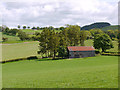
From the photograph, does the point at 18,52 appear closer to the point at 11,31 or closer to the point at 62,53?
the point at 62,53

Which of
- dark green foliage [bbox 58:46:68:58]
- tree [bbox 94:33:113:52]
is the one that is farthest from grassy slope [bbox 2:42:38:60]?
tree [bbox 94:33:113:52]

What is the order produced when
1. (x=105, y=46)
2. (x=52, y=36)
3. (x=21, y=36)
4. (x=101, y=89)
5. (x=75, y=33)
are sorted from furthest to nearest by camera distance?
1. (x=21, y=36)
2. (x=75, y=33)
3. (x=105, y=46)
4. (x=52, y=36)
5. (x=101, y=89)

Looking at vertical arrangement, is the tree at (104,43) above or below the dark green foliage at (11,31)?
below

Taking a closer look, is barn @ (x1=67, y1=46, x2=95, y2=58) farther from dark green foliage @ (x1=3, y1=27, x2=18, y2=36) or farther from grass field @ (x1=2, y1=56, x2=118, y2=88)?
dark green foliage @ (x1=3, y1=27, x2=18, y2=36)

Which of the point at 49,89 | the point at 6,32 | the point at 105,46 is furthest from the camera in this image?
the point at 6,32

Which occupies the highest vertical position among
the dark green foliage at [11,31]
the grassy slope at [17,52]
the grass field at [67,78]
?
the dark green foliage at [11,31]

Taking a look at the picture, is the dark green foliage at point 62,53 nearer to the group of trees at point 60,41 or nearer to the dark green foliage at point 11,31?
the group of trees at point 60,41

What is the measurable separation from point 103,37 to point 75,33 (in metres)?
19.1

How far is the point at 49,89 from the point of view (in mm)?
11453

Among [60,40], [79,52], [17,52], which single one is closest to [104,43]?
[79,52]

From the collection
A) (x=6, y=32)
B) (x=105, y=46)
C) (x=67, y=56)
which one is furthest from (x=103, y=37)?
(x=6, y=32)

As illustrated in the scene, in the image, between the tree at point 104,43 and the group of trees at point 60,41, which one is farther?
the tree at point 104,43

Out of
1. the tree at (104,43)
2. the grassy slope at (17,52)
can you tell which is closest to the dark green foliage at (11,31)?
the grassy slope at (17,52)

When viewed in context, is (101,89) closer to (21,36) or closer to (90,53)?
(90,53)
